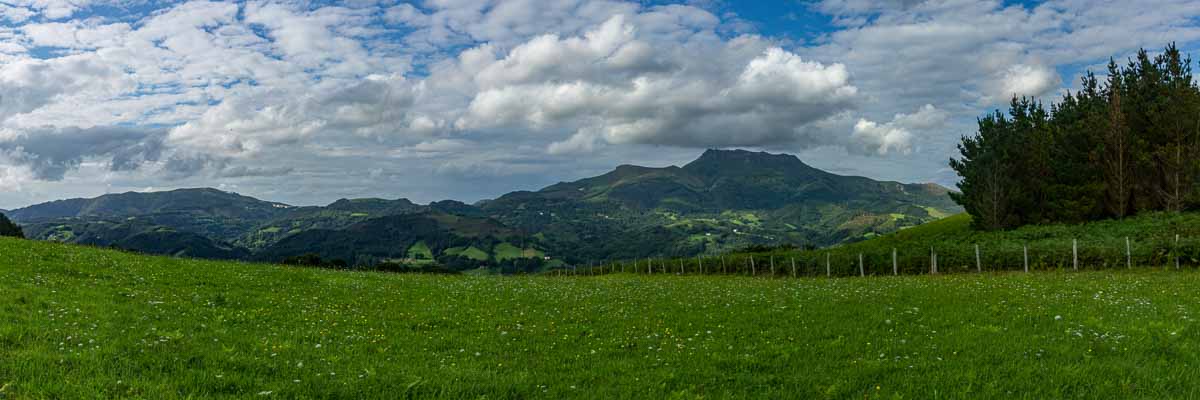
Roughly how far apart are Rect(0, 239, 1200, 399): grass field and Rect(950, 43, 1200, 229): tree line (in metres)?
54.8

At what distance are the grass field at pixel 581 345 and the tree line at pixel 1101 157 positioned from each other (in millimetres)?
54781

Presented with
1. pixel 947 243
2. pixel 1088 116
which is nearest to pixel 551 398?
pixel 947 243

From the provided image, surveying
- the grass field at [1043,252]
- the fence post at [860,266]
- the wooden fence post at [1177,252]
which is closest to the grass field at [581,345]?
the wooden fence post at [1177,252]

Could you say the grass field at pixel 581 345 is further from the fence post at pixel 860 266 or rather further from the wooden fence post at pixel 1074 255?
the fence post at pixel 860 266

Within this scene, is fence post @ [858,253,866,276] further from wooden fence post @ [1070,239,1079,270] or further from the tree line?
the tree line

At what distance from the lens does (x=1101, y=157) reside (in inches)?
2837

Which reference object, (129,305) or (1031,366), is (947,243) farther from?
(129,305)

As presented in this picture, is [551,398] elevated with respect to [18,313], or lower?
lower

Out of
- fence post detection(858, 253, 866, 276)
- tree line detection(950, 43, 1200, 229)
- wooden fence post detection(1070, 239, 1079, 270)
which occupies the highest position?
tree line detection(950, 43, 1200, 229)

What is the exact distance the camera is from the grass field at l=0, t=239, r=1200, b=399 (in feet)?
37.4

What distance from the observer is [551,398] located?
36.9 feet

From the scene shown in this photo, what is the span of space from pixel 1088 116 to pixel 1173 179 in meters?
11.9

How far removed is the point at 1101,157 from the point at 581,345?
81.3 metres

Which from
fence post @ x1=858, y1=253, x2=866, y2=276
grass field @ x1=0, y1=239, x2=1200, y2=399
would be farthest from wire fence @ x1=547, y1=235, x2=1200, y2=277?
grass field @ x1=0, y1=239, x2=1200, y2=399
